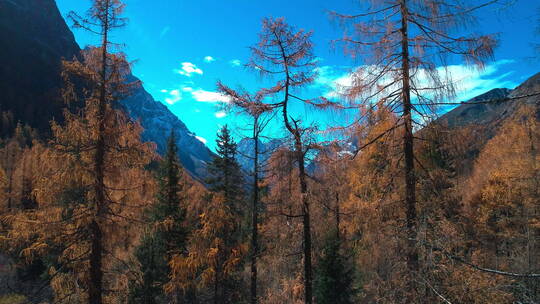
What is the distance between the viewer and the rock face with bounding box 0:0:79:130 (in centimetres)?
12062

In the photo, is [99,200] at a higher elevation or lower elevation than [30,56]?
lower

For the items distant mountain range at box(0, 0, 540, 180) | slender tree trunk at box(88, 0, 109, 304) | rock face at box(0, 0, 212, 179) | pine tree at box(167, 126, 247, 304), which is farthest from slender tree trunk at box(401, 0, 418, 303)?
rock face at box(0, 0, 212, 179)

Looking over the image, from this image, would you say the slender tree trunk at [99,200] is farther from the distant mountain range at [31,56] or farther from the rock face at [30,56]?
the rock face at [30,56]

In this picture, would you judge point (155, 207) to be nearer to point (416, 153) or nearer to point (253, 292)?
point (253, 292)

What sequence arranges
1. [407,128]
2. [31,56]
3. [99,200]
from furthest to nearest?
[31,56], [99,200], [407,128]

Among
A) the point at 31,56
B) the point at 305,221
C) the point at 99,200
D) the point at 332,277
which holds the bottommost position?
the point at 332,277

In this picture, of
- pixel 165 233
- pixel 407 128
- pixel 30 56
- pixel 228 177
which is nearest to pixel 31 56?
pixel 30 56

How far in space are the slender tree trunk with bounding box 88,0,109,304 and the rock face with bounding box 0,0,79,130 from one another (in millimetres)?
124106

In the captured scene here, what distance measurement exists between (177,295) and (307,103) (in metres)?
17.8

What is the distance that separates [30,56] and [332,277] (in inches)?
7105

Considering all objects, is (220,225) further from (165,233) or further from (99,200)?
(99,200)

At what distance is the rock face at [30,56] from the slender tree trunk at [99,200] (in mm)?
124106

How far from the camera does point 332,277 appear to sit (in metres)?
16.3

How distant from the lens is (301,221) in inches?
385
